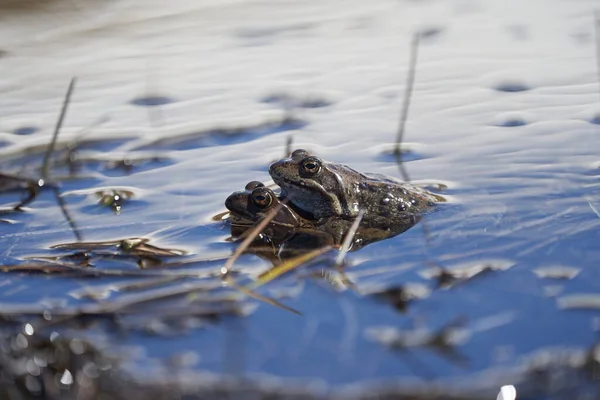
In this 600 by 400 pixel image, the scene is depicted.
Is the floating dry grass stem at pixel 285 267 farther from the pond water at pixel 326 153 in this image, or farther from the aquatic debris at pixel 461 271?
the aquatic debris at pixel 461 271

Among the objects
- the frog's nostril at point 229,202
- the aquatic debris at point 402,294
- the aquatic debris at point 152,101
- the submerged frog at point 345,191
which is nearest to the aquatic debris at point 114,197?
the frog's nostril at point 229,202

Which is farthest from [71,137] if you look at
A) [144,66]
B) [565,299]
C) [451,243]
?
[565,299]

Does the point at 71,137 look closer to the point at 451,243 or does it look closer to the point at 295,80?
the point at 295,80

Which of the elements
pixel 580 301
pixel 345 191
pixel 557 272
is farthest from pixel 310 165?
pixel 580 301

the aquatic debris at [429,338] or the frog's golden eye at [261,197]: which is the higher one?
the aquatic debris at [429,338]

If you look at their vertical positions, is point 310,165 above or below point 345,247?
above

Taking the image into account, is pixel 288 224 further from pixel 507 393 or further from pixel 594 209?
pixel 507 393

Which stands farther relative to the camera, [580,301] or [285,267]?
[285,267]

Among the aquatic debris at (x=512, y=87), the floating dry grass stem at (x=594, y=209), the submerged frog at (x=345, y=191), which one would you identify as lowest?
the aquatic debris at (x=512, y=87)
